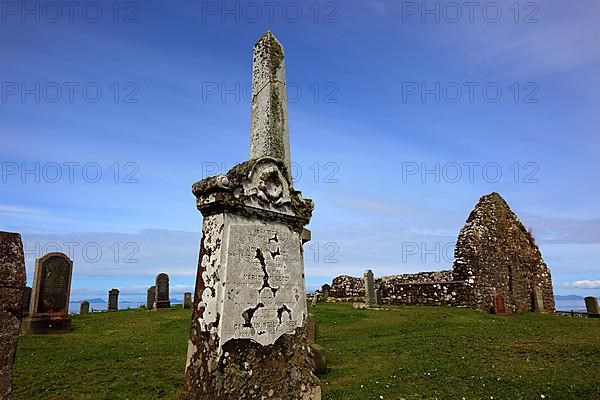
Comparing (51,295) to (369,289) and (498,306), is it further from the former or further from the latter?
(498,306)

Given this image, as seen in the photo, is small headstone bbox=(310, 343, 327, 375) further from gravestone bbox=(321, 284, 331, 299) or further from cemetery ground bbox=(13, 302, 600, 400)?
gravestone bbox=(321, 284, 331, 299)

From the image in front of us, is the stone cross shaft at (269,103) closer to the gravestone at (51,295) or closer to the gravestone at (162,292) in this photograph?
the gravestone at (51,295)

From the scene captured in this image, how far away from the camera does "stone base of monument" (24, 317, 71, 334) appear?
12500 millimetres

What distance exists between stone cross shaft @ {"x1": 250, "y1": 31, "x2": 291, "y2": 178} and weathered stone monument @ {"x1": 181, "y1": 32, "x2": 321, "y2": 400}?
1.61m

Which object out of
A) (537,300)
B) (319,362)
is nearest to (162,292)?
(319,362)

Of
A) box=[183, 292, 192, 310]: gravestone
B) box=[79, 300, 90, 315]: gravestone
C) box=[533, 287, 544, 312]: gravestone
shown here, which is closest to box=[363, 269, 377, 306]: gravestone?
box=[183, 292, 192, 310]: gravestone

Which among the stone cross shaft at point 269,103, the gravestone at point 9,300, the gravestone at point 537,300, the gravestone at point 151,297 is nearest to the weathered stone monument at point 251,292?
the stone cross shaft at point 269,103

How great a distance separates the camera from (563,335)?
35.3ft

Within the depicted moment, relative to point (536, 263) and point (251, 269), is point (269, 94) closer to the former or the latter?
point (251, 269)

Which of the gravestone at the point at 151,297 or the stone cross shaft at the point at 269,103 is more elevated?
the stone cross shaft at the point at 269,103

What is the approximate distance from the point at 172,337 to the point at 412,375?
7.08m

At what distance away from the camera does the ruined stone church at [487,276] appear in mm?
20062

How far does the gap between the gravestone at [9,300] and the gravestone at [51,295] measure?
10.3 metres

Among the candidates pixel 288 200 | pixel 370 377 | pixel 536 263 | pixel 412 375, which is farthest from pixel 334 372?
pixel 536 263
